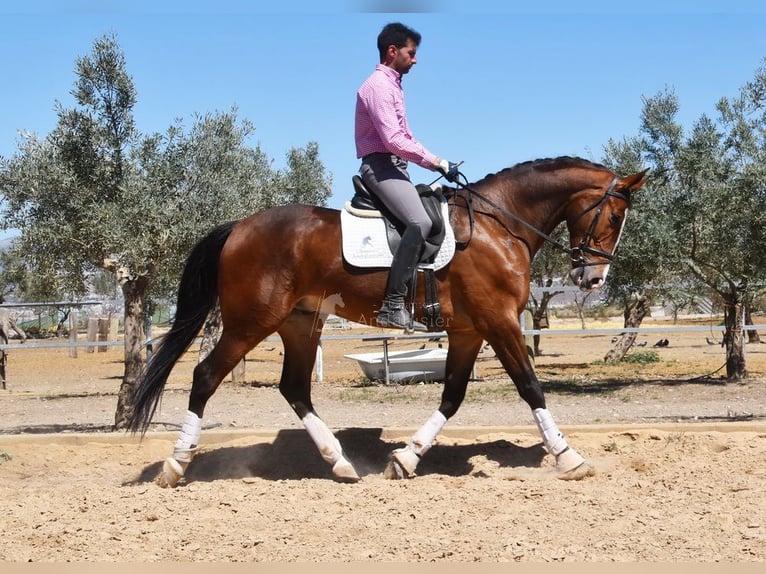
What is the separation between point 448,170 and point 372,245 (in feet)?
2.59

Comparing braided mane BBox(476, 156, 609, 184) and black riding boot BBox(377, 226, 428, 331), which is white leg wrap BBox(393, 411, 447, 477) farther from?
braided mane BBox(476, 156, 609, 184)

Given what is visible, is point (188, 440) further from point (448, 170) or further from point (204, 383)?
point (448, 170)

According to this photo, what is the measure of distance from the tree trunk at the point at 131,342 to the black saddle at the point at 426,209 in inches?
173

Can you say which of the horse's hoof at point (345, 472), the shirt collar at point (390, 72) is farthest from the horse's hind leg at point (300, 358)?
the shirt collar at point (390, 72)

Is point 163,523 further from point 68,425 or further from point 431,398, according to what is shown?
point 431,398

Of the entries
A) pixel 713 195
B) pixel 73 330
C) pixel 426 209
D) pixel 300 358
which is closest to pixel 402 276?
pixel 426 209

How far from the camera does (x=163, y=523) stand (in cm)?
457

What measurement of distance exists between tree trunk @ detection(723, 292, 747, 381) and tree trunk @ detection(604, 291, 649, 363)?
3665 mm

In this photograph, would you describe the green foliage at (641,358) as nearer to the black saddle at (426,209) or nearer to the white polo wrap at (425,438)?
the white polo wrap at (425,438)

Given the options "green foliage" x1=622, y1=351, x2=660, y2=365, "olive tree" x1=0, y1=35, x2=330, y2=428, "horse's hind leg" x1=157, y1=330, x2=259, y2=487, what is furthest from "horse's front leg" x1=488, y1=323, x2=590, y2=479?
"green foliage" x1=622, y1=351, x2=660, y2=365

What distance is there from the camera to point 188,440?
6000 millimetres

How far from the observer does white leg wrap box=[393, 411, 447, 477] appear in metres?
5.91

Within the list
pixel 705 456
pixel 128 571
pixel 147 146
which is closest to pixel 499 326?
pixel 705 456

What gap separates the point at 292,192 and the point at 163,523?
14.0 metres
